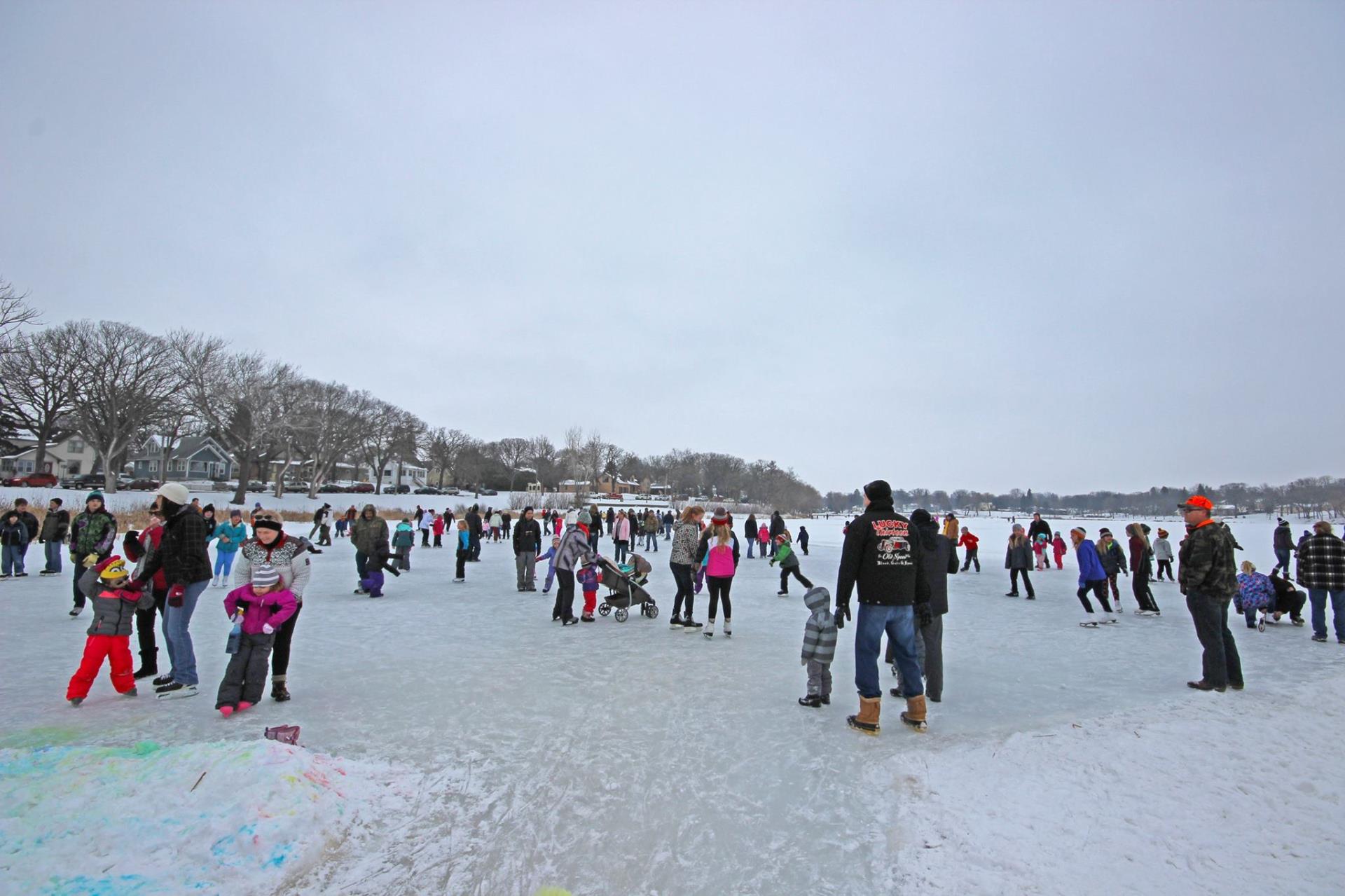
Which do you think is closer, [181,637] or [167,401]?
[181,637]

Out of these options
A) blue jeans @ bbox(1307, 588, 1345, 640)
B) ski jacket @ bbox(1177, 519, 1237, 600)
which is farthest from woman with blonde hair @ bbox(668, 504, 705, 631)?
blue jeans @ bbox(1307, 588, 1345, 640)

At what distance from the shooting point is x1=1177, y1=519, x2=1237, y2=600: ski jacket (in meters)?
5.91

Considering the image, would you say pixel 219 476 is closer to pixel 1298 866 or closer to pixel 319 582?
pixel 319 582

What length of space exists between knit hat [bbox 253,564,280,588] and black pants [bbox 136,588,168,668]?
1153 mm

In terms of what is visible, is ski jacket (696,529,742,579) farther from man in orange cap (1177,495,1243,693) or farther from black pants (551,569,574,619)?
man in orange cap (1177,495,1243,693)

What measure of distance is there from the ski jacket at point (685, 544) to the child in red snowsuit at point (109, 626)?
6.04 m

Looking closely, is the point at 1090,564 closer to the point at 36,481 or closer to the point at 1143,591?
the point at 1143,591

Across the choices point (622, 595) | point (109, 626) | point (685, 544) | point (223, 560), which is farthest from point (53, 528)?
point (685, 544)

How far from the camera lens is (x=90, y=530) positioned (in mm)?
9445

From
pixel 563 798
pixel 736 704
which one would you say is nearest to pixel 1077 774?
pixel 736 704

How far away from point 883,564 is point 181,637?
6182 mm

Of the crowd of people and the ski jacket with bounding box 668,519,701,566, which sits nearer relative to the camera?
the crowd of people

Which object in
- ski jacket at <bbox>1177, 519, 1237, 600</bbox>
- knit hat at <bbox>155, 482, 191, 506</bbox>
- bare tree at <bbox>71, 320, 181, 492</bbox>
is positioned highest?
bare tree at <bbox>71, 320, 181, 492</bbox>

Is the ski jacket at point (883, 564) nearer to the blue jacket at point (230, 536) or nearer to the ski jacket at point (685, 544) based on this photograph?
the ski jacket at point (685, 544)
